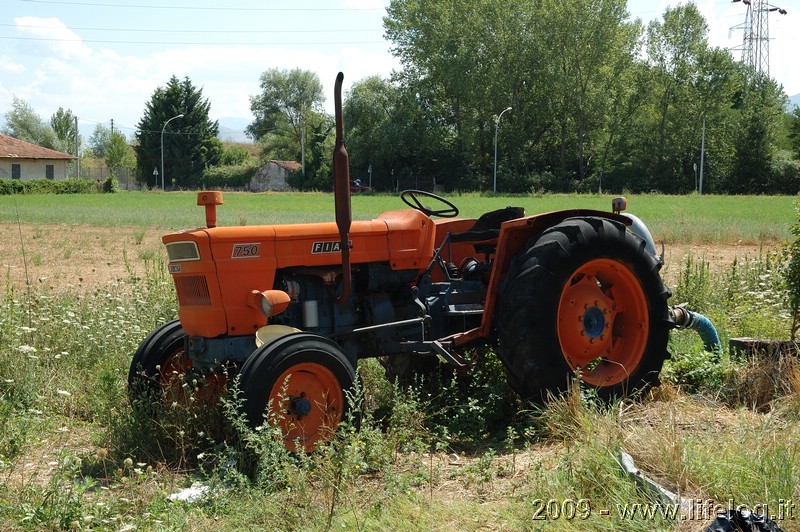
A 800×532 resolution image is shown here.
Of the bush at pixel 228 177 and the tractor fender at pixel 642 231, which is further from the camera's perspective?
the bush at pixel 228 177

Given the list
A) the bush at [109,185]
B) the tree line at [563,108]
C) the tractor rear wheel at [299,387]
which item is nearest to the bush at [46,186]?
the bush at [109,185]

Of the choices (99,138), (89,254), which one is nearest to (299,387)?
(89,254)

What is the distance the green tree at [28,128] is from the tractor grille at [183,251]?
89670mm

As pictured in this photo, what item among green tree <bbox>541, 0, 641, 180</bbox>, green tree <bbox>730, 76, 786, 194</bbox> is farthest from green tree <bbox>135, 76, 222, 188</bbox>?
green tree <bbox>730, 76, 786, 194</bbox>

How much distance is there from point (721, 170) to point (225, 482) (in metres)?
63.3

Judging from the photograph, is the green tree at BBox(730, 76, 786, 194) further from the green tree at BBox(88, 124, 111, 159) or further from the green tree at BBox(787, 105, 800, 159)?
the green tree at BBox(88, 124, 111, 159)

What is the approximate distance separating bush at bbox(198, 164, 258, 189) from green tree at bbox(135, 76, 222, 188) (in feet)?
2.42

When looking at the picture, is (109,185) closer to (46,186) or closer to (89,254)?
(46,186)

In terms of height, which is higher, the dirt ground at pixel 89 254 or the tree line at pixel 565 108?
the tree line at pixel 565 108

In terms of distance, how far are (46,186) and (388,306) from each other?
58018mm

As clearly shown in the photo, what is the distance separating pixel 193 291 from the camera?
5023mm

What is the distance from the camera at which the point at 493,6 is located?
6512cm

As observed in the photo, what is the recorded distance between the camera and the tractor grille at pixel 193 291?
495 cm

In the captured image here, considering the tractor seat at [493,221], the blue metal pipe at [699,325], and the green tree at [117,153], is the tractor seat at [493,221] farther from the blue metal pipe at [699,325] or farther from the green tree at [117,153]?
the green tree at [117,153]
